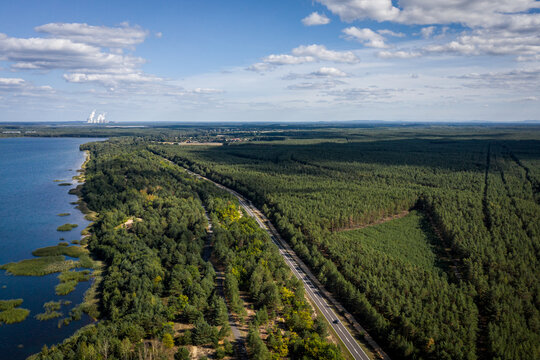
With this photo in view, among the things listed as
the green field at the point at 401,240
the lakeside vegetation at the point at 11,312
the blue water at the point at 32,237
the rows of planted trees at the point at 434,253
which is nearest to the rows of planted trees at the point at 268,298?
the rows of planted trees at the point at 434,253

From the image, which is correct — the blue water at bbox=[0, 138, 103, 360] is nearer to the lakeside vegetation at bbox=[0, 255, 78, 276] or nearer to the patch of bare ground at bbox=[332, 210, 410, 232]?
the lakeside vegetation at bbox=[0, 255, 78, 276]

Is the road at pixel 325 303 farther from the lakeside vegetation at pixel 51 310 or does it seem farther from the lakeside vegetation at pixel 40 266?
the lakeside vegetation at pixel 40 266

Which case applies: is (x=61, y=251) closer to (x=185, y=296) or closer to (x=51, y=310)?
(x=51, y=310)

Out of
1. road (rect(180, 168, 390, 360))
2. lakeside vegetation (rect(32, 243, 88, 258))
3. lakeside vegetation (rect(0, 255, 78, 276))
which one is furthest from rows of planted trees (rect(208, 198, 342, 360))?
lakeside vegetation (rect(0, 255, 78, 276))

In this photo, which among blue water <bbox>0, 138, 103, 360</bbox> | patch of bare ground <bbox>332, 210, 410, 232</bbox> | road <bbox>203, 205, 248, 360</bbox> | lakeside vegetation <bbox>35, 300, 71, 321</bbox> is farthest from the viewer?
patch of bare ground <bbox>332, 210, 410, 232</bbox>

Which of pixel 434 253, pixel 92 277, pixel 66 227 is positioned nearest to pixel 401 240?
pixel 434 253

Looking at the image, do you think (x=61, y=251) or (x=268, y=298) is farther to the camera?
(x=61, y=251)
